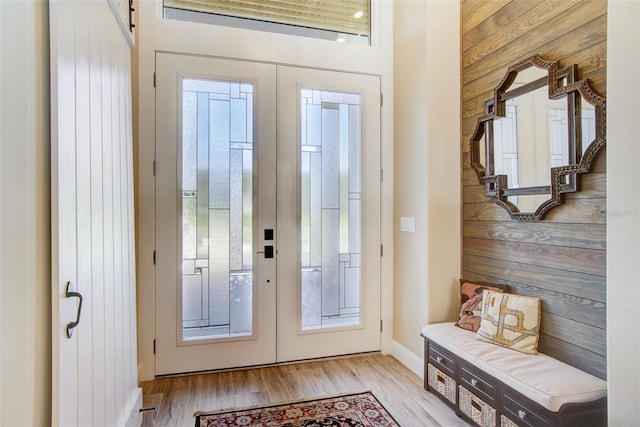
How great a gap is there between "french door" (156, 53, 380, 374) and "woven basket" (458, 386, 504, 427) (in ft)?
3.70

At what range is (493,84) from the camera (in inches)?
96.0

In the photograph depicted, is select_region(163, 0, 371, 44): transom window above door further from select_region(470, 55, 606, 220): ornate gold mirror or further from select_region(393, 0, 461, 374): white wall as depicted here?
select_region(470, 55, 606, 220): ornate gold mirror

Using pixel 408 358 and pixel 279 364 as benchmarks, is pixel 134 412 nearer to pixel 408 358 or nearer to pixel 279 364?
pixel 279 364

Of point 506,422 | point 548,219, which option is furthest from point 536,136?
point 506,422

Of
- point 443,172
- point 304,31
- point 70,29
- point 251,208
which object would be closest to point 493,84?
point 443,172

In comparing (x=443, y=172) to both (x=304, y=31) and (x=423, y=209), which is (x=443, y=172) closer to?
(x=423, y=209)

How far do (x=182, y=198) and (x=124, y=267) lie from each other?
90 cm

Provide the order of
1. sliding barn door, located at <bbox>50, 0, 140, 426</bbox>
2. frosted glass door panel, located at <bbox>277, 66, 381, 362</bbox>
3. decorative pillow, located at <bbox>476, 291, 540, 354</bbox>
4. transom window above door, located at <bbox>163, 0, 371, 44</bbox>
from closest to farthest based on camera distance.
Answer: sliding barn door, located at <bbox>50, 0, 140, 426</bbox>
decorative pillow, located at <bbox>476, 291, 540, 354</bbox>
transom window above door, located at <bbox>163, 0, 371, 44</bbox>
frosted glass door panel, located at <bbox>277, 66, 381, 362</bbox>

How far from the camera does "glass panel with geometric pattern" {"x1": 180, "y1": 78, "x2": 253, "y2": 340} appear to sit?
2.76 meters

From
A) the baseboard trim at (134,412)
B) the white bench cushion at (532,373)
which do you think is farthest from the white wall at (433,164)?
the baseboard trim at (134,412)

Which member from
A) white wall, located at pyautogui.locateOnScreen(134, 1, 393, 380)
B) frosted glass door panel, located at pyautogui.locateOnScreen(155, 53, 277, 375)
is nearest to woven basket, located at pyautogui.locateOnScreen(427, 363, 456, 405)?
white wall, located at pyautogui.locateOnScreen(134, 1, 393, 380)

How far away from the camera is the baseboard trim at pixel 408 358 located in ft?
9.00

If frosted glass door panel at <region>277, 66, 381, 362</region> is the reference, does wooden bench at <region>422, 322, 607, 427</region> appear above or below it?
below

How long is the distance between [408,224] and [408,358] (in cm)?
110
